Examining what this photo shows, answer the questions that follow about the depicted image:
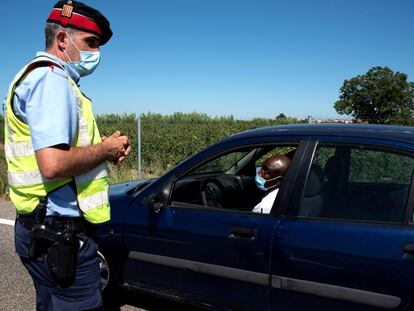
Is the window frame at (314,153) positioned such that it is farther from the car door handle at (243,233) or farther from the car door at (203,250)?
the car door handle at (243,233)

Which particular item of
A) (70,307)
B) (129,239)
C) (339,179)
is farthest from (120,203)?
(339,179)

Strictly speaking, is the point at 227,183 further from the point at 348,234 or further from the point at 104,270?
Result: the point at 348,234

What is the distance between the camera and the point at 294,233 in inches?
98.3

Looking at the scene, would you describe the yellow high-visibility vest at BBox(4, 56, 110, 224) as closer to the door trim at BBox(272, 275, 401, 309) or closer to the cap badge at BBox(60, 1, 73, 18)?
the cap badge at BBox(60, 1, 73, 18)

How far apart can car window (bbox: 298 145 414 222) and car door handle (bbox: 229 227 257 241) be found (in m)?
0.31

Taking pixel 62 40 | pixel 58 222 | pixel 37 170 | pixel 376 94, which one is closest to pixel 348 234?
pixel 58 222

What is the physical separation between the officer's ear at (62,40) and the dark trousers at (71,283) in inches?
33.4

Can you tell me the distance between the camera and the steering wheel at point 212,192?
3.20 m

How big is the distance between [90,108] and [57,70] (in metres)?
0.24

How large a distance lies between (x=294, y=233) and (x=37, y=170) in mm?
1492

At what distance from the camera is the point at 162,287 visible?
3.09 m

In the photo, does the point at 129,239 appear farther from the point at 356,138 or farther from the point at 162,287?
the point at 356,138

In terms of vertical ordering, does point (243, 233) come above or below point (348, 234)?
below

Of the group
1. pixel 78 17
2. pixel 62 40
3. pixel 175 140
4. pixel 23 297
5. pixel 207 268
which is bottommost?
pixel 23 297
